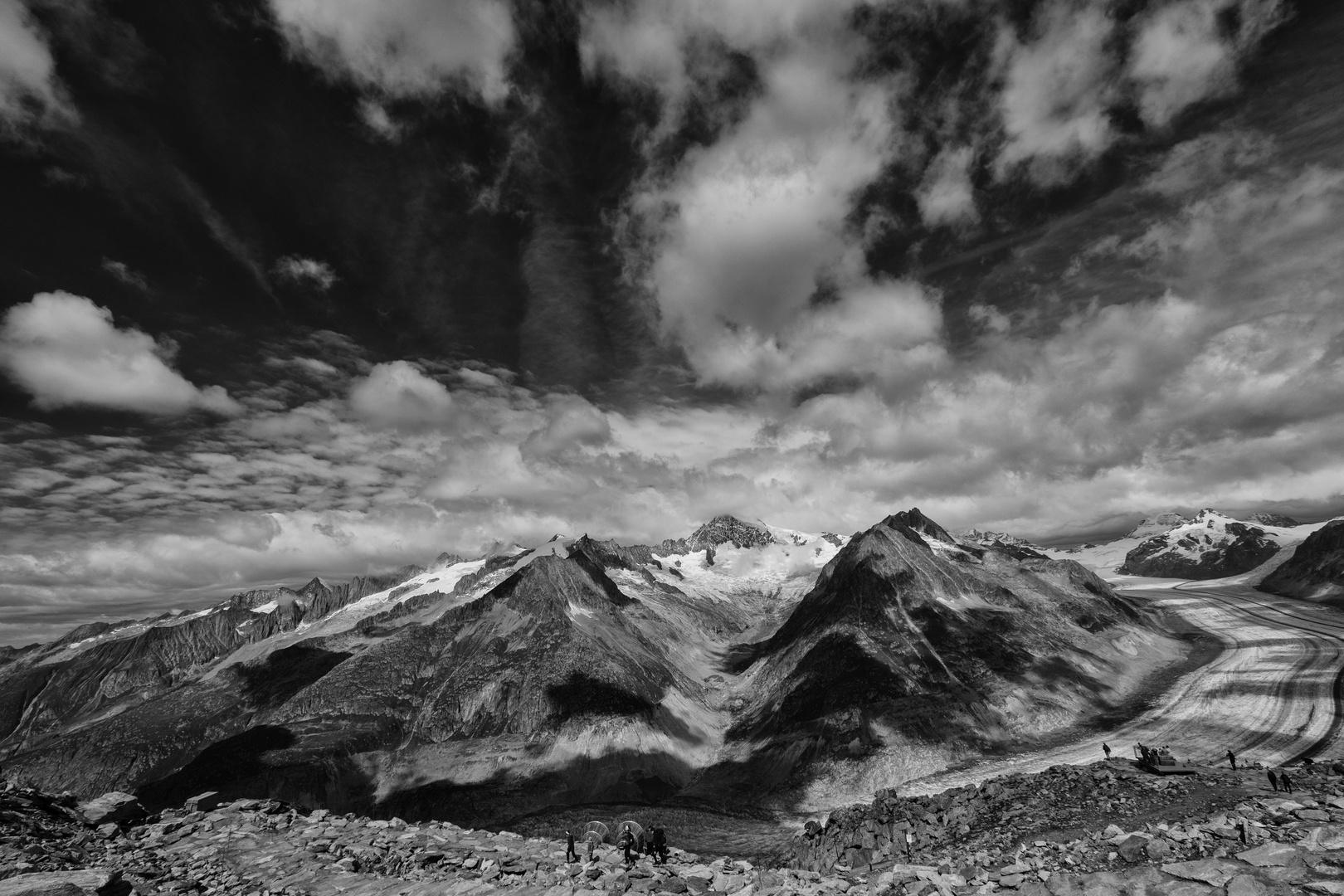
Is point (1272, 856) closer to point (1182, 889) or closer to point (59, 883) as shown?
point (1182, 889)

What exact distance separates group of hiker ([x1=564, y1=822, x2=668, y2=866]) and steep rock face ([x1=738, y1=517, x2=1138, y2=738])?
124 metres

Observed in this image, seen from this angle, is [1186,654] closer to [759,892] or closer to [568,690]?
[568,690]

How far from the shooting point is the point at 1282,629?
194 metres

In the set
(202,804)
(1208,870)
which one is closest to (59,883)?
(202,804)

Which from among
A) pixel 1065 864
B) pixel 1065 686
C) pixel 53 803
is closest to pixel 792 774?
pixel 1065 686

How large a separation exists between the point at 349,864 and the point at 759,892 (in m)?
19.6

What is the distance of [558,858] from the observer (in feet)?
91.3

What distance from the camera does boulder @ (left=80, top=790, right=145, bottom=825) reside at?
1341 inches

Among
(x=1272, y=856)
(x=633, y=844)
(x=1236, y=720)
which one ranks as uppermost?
(x=1272, y=856)

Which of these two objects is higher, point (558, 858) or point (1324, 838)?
point (1324, 838)

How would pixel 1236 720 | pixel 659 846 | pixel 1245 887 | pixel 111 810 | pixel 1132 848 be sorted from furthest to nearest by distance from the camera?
pixel 1236 720
pixel 111 810
pixel 659 846
pixel 1132 848
pixel 1245 887

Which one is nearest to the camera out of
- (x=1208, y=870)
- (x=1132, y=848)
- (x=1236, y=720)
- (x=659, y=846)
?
(x=1208, y=870)

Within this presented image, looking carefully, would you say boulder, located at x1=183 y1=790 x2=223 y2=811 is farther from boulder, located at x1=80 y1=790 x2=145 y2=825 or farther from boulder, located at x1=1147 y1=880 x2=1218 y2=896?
boulder, located at x1=1147 y1=880 x2=1218 y2=896

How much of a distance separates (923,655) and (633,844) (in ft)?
515
